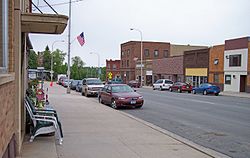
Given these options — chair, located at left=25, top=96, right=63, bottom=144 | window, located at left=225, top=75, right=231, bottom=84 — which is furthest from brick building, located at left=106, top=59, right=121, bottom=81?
chair, located at left=25, top=96, right=63, bottom=144

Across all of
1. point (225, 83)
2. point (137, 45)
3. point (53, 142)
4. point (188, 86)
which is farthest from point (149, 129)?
point (137, 45)

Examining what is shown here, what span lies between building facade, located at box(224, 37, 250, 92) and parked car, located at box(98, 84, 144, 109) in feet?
83.7

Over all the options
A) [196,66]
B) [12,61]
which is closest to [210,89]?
[196,66]

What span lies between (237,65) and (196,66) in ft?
37.5

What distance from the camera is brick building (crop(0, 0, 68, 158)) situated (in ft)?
17.1

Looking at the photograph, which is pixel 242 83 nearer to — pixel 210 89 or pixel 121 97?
pixel 210 89

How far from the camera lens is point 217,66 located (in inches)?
1971

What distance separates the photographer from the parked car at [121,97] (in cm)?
2038

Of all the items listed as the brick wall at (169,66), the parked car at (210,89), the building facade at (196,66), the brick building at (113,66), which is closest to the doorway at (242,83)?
the parked car at (210,89)

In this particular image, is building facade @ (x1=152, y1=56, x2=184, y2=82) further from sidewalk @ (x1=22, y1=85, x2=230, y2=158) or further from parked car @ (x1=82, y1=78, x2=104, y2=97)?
sidewalk @ (x1=22, y1=85, x2=230, y2=158)

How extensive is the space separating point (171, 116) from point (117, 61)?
→ 94.3 m

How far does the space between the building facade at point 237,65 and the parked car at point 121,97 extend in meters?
25.5

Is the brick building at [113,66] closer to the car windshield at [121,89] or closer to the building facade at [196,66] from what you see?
the building facade at [196,66]

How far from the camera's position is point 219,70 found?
162 ft
